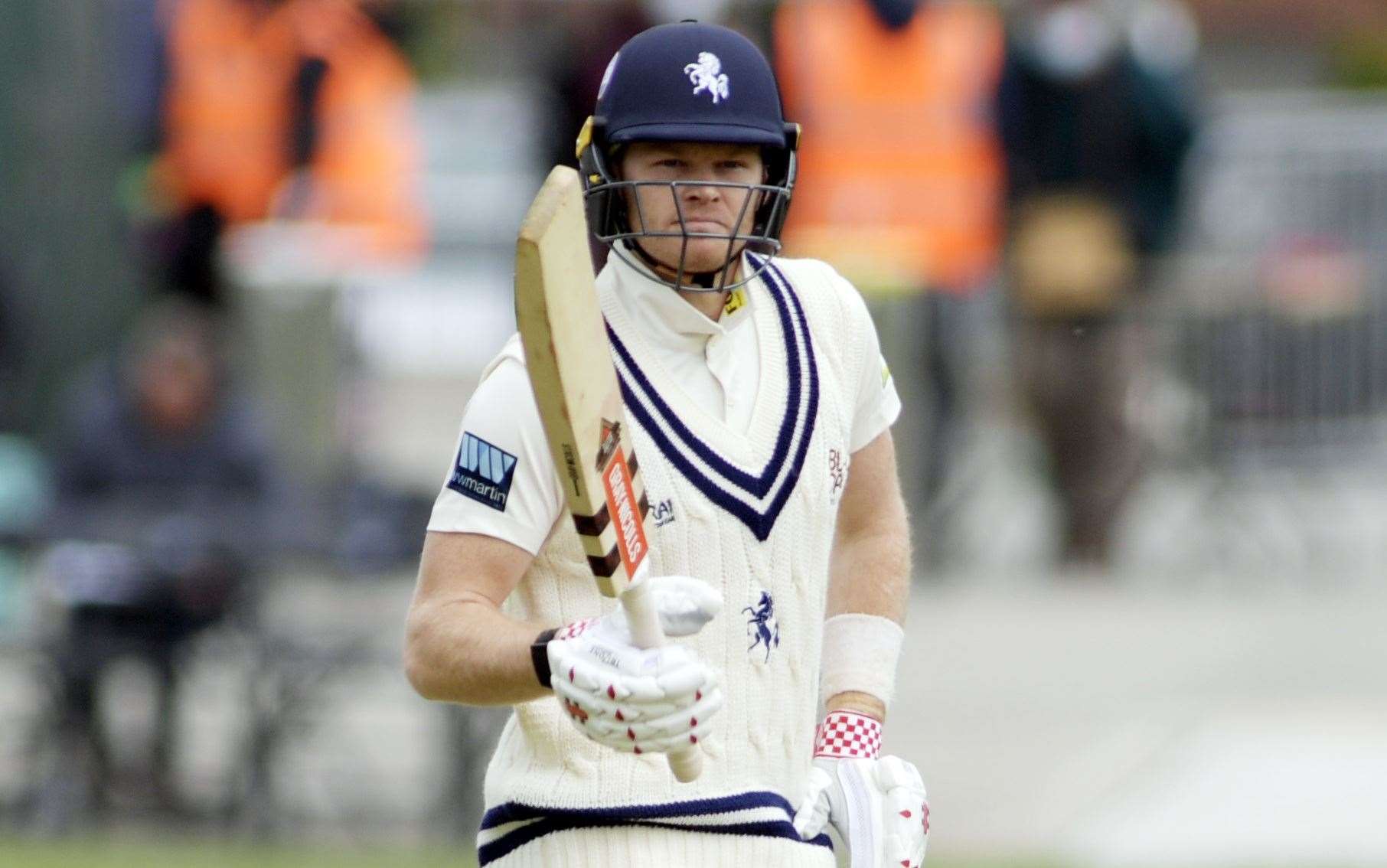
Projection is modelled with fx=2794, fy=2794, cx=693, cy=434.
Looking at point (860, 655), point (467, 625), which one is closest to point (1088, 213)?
point (860, 655)

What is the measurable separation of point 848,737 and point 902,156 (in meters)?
7.43

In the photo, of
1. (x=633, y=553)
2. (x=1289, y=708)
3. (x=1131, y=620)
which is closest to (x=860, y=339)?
(x=633, y=553)

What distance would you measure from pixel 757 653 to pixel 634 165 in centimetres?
71

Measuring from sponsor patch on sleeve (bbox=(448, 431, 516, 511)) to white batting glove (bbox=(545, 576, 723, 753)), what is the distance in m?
0.34

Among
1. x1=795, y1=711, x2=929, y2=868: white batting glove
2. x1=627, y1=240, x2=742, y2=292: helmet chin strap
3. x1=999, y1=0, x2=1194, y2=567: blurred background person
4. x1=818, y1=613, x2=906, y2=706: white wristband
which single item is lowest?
x1=795, y1=711, x2=929, y2=868: white batting glove

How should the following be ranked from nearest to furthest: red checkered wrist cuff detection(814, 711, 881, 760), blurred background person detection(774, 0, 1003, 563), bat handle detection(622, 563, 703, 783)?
bat handle detection(622, 563, 703, 783), red checkered wrist cuff detection(814, 711, 881, 760), blurred background person detection(774, 0, 1003, 563)

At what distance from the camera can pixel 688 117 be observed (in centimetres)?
388

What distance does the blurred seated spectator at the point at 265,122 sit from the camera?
11.3 meters

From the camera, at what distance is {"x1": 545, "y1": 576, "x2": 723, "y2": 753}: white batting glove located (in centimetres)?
338

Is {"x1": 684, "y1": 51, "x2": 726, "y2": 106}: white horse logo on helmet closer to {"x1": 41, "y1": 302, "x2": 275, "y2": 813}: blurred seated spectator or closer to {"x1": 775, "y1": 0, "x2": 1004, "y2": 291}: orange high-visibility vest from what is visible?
{"x1": 41, "y1": 302, "x2": 275, "y2": 813}: blurred seated spectator

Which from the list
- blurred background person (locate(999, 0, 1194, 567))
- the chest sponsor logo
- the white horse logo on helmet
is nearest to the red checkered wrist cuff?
the chest sponsor logo

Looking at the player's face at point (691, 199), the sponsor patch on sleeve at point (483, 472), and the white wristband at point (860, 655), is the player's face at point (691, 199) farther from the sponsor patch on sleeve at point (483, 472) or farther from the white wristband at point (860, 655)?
the white wristband at point (860, 655)

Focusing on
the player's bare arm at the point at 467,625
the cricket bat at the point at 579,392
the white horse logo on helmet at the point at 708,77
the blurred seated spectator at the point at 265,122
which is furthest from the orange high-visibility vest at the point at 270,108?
→ the cricket bat at the point at 579,392

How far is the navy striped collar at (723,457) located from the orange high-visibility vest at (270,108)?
766 centimetres
